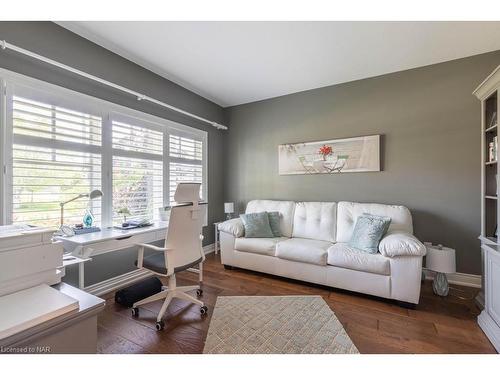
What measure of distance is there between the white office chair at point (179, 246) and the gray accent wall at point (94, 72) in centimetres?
→ 83

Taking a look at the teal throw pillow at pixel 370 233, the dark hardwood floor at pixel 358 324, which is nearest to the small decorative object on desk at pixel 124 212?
the dark hardwood floor at pixel 358 324

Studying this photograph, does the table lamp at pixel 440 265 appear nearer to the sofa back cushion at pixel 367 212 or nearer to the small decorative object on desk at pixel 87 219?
the sofa back cushion at pixel 367 212

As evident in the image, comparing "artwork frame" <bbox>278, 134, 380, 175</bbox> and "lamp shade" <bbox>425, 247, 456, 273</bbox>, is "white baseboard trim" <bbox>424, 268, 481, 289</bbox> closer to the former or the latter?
"lamp shade" <bbox>425, 247, 456, 273</bbox>

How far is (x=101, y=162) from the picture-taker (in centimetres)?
240

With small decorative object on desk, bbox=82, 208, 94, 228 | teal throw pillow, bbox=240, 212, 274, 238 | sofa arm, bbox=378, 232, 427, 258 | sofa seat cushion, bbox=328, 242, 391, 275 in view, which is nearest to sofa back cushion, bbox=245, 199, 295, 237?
teal throw pillow, bbox=240, 212, 274, 238

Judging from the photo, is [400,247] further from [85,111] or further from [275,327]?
[85,111]

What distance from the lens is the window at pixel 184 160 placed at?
10.7 feet

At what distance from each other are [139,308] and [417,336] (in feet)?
7.82

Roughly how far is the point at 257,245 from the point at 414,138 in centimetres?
243

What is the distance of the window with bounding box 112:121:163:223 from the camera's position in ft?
8.38

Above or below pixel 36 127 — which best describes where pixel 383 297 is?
below

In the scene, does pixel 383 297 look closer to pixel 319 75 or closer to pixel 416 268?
pixel 416 268
